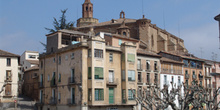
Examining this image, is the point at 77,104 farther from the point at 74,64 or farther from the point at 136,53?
the point at 136,53

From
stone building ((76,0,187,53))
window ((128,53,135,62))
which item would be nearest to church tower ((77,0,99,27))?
stone building ((76,0,187,53))

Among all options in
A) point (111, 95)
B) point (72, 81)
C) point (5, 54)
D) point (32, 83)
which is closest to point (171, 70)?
point (111, 95)

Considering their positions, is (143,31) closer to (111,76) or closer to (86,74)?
(111,76)

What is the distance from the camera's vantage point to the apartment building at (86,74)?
40.4 metres

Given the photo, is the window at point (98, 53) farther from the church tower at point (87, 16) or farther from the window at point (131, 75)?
the church tower at point (87, 16)

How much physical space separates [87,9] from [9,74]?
62.4 metres

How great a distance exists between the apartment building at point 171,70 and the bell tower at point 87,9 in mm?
53403

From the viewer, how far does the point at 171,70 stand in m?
55.5

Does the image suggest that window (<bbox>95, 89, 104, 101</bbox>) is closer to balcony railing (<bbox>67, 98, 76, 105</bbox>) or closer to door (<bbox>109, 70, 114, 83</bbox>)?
door (<bbox>109, 70, 114, 83</bbox>)

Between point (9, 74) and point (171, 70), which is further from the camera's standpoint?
point (171, 70)

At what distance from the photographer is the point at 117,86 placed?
43.8m

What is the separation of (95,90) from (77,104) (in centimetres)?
287

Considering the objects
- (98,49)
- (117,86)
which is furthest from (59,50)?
(117,86)

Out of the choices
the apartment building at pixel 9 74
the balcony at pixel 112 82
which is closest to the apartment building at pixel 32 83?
the apartment building at pixel 9 74
